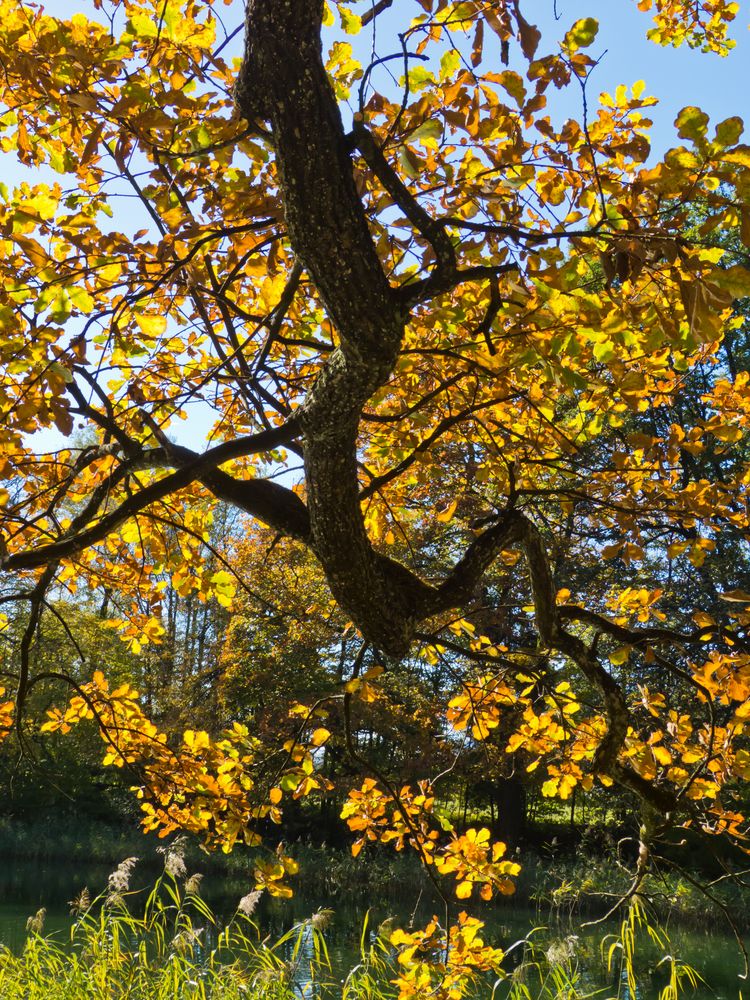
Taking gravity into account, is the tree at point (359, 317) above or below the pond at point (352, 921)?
above

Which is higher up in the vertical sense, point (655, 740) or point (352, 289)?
point (352, 289)

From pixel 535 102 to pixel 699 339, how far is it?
804 millimetres

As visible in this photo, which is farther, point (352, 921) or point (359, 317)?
point (352, 921)

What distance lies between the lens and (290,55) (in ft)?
4.89

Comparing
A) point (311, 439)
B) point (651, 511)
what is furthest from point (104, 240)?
point (651, 511)

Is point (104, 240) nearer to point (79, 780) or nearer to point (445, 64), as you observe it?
point (445, 64)

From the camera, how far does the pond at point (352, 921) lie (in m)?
8.51

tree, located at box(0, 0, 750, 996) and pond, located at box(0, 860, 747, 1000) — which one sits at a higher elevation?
tree, located at box(0, 0, 750, 996)

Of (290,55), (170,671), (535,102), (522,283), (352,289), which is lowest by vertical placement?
(352,289)

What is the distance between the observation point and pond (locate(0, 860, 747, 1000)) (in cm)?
851

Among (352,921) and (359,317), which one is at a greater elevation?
(359,317)

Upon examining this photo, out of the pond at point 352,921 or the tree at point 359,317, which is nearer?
the tree at point 359,317

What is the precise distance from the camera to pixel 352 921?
36.0 feet

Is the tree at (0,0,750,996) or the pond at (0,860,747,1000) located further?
the pond at (0,860,747,1000)
